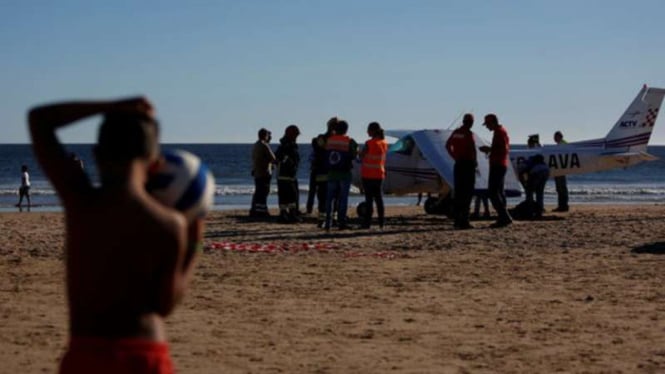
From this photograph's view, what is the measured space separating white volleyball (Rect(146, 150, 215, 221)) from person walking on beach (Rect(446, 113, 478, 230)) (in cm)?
1493

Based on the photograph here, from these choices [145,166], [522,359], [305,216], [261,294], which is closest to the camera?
[145,166]

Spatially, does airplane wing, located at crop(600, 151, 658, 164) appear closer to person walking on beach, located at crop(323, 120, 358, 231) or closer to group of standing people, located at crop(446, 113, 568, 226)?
group of standing people, located at crop(446, 113, 568, 226)

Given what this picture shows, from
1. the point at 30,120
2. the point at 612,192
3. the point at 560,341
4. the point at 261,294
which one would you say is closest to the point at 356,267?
the point at 261,294

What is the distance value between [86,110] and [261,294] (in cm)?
729

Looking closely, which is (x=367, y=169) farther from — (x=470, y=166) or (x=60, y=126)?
(x=60, y=126)

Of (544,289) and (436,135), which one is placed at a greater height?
(436,135)

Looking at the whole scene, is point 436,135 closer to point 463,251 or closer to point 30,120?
point 463,251

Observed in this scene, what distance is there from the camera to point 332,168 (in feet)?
59.7

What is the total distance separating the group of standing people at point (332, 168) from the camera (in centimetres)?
1820

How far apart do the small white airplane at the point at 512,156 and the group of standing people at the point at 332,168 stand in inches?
55.6

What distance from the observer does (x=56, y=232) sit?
1845 cm

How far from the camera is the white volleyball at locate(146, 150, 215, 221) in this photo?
3.86 meters

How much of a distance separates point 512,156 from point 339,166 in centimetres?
803

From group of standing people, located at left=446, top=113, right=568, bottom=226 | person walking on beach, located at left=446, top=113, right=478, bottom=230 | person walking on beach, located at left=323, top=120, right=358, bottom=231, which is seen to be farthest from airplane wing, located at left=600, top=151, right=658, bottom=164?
person walking on beach, located at left=323, top=120, right=358, bottom=231
